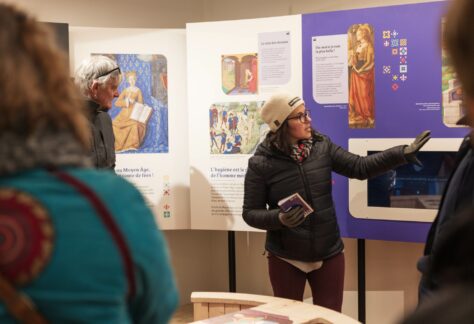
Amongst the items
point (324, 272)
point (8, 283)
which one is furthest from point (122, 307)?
point (324, 272)

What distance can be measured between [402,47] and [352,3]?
81cm

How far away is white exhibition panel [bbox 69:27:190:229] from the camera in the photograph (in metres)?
4.39

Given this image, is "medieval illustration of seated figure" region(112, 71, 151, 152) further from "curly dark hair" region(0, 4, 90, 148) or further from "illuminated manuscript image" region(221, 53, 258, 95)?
"curly dark hair" region(0, 4, 90, 148)

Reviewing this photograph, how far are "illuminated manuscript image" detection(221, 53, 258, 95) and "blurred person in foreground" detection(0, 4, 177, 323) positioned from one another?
3296 millimetres

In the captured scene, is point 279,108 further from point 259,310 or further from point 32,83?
point 32,83

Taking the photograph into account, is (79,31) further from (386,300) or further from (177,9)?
(386,300)

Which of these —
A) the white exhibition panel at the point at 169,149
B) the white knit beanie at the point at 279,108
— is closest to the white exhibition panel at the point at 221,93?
the white exhibition panel at the point at 169,149

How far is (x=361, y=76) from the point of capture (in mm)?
3844

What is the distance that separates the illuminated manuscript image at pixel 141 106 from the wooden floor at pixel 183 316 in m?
1.44

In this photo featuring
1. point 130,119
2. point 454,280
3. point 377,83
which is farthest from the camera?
point 130,119

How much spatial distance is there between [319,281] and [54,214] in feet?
8.55

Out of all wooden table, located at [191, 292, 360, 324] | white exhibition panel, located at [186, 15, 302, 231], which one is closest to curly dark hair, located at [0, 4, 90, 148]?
wooden table, located at [191, 292, 360, 324]

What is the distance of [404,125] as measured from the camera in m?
3.73

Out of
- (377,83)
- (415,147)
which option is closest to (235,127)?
(377,83)
